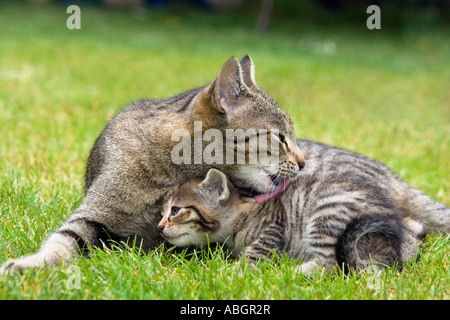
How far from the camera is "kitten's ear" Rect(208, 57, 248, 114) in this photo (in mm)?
3547

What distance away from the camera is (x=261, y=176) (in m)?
3.74

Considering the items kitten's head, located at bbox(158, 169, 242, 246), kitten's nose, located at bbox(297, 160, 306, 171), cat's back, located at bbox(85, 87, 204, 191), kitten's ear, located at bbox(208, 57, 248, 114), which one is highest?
kitten's ear, located at bbox(208, 57, 248, 114)

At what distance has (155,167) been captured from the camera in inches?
145

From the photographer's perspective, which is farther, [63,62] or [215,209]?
[63,62]

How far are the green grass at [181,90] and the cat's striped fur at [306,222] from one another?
14 cm

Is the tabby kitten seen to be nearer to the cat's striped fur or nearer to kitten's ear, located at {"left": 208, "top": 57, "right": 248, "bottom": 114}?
the cat's striped fur

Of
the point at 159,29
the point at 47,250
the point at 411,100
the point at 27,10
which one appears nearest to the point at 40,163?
the point at 47,250

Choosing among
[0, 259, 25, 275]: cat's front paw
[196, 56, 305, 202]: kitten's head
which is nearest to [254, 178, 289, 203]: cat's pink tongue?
[196, 56, 305, 202]: kitten's head

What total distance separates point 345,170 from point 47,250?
213 cm

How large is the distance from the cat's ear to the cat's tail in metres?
1.46

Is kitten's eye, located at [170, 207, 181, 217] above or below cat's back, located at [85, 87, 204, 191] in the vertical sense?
below

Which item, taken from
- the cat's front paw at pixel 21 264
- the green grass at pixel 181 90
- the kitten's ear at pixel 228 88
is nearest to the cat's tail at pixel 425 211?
the green grass at pixel 181 90
